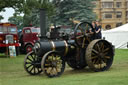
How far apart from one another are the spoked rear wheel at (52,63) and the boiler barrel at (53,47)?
1.08 feet

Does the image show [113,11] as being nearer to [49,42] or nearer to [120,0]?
[120,0]

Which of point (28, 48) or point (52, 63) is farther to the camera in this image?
point (28, 48)

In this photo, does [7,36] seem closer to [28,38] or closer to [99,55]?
[28,38]

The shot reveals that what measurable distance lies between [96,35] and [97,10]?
61.7 metres

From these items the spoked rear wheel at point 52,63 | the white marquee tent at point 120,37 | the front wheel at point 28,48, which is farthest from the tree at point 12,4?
the spoked rear wheel at point 52,63

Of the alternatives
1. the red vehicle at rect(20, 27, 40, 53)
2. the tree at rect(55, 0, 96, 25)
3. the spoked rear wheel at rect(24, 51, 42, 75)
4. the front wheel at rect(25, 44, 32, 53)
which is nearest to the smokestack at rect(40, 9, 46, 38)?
the spoked rear wheel at rect(24, 51, 42, 75)

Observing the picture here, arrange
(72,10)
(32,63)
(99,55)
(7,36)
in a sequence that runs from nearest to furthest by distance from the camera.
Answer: (32,63)
(99,55)
(7,36)
(72,10)

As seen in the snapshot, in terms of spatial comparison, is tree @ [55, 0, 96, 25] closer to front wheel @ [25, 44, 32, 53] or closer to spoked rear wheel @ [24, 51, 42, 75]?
front wheel @ [25, 44, 32, 53]

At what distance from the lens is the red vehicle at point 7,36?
777 inches

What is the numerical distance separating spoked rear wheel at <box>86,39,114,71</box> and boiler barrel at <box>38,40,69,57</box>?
0.78 metres

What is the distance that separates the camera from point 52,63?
8914 mm

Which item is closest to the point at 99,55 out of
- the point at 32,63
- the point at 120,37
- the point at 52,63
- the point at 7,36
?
the point at 52,63

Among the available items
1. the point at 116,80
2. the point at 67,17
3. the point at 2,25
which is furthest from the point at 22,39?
the point at 67,17

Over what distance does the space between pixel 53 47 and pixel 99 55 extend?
177 centimetres
